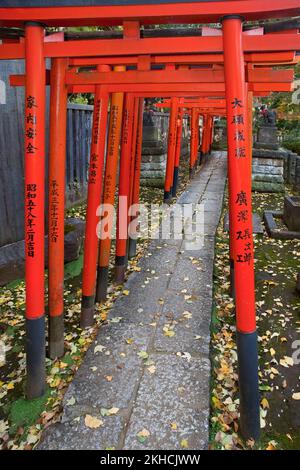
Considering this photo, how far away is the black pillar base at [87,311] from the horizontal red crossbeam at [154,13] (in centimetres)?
316

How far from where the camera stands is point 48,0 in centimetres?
287

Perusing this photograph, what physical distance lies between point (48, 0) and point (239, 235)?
2410 millimetres

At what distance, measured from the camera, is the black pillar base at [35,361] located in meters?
3.57

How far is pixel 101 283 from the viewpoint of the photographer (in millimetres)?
5520

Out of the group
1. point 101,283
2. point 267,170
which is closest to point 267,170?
point 267,170

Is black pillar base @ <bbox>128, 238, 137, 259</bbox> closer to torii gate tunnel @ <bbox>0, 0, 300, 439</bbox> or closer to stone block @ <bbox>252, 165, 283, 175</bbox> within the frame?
torii gate tunnel @ <bbox>0, 0, 300, 439</bbox>

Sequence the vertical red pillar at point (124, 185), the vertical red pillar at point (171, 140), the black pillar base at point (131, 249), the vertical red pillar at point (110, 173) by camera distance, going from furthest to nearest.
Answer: the vertical red pillar at point (171, 140) < the black pillar base at point (131, 249) < the vertical red pillar at point (124, 185) < the vertical red pillar at point (110, 173)

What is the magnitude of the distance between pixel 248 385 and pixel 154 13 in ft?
10.2

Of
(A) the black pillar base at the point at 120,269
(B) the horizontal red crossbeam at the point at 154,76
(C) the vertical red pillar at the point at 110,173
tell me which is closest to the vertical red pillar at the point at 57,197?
(B) the horizontal red crossbeam at the point at 154,76

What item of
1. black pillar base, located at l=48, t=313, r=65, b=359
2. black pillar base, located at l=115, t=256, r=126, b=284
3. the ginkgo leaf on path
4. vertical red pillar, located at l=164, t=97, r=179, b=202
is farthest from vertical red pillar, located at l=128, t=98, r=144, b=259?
vertical red pillar, located at l=164, t=97, r=179, b=202

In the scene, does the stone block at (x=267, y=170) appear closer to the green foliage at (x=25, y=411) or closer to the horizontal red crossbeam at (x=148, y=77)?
the horizontal red crossbeam at (x=148, y=77)

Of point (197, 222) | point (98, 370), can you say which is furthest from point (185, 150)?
point (98, 370)

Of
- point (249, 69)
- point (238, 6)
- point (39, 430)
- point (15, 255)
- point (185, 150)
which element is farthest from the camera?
point (185, 150)
